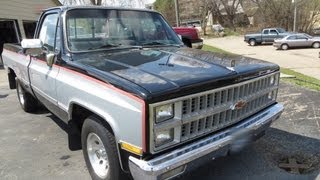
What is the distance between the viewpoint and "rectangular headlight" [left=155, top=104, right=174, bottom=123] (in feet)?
10.2

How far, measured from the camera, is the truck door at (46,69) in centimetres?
485

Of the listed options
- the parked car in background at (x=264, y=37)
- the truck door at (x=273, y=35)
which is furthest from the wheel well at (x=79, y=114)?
the truck door at (x=273, y=35)

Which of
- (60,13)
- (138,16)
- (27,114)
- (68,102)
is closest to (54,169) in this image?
(68,102)

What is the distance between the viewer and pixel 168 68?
376cm

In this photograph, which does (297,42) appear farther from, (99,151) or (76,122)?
(99,151)

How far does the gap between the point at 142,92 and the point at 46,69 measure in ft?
7.88

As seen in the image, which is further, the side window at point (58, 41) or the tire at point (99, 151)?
the side window at point (58, 41)

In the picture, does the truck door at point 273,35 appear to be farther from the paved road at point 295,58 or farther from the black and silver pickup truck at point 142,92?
the black and silver pickup truck at point 142,92

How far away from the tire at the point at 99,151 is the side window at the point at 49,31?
5.22 feet

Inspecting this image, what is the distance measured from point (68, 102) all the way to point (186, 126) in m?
1.63

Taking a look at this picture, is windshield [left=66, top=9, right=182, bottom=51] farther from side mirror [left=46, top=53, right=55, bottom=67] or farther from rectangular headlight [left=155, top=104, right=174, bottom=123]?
rectangular headlight [left=155, top=104, right=174, bottom=123]

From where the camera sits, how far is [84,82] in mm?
3863

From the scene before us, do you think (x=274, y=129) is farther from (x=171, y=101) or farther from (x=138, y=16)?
(x=171, y=101)

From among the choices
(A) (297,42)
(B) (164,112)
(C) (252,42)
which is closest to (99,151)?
(B) (164,112)
